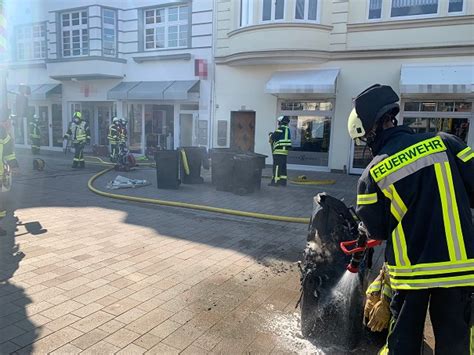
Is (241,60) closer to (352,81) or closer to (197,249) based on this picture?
(352,81)

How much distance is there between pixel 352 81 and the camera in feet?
40.3

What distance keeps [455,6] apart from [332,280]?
1127 centimetres

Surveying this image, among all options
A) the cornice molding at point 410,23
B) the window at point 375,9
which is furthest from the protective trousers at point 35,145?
the window at point 375,9

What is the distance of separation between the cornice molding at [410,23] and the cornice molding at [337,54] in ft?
2.17

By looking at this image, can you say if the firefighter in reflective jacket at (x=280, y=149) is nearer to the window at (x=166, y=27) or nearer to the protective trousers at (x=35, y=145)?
the window at (x=166, y=27)

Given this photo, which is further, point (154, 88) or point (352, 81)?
point (154, 88)

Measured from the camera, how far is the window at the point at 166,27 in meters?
15.6

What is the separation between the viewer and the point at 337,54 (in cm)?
1238

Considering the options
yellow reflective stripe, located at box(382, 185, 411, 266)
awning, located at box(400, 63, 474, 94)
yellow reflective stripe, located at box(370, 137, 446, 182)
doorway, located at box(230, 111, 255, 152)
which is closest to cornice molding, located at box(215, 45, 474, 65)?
awning, located at box(400, 63, 474, 94)

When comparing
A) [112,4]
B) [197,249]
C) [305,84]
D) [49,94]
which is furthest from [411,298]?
[49,94]

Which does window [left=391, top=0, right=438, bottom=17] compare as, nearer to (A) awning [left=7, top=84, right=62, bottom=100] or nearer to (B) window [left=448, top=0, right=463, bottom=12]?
(B) window [left=448, top=0, right=463, bottom=12]

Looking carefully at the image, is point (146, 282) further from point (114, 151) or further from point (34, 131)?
point (34, 131)

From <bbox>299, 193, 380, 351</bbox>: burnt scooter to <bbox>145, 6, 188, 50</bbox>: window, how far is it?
13.9 m

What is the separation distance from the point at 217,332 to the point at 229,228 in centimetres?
324
